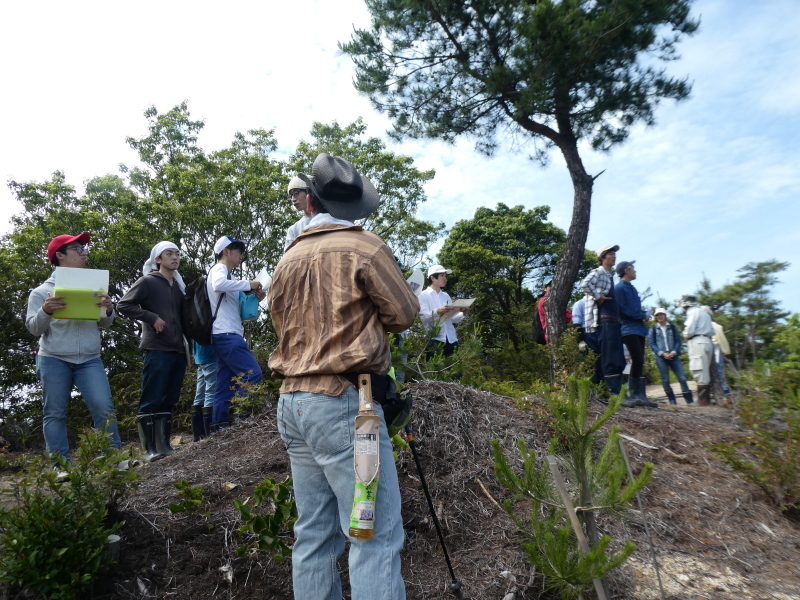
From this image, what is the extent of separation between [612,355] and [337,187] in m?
5.11

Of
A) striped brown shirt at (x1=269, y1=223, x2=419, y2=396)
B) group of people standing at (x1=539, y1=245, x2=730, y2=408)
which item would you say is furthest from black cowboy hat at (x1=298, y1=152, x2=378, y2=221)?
group of people standing at (x1=539, y1=245, x2=730, y2=408)

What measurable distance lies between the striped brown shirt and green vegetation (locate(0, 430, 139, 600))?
4.04ft

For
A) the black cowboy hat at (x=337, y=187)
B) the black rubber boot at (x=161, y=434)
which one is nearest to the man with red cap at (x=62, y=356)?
the black rubber boot at (x=161, y=434)

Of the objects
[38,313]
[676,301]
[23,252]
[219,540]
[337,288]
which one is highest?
[23,252]

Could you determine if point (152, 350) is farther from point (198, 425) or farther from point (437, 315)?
point (437, 315)

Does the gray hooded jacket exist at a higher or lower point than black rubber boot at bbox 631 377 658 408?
higher

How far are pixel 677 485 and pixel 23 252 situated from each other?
1051 centimetres

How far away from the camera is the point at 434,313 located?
19.9 feet

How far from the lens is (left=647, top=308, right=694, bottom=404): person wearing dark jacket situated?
826 cm

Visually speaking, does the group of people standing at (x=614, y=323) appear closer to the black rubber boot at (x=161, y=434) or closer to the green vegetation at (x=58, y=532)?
the black rubber boot at (x=161, y=434)

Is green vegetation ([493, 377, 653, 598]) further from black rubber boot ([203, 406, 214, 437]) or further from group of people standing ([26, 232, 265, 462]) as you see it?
black rubber boot ([203, 406, 214, 437])

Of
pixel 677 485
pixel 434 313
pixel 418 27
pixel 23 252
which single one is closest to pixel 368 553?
pixel 677 485

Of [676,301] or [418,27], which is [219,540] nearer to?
[418,27]

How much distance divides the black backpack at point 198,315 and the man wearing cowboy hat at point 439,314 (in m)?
1.93
